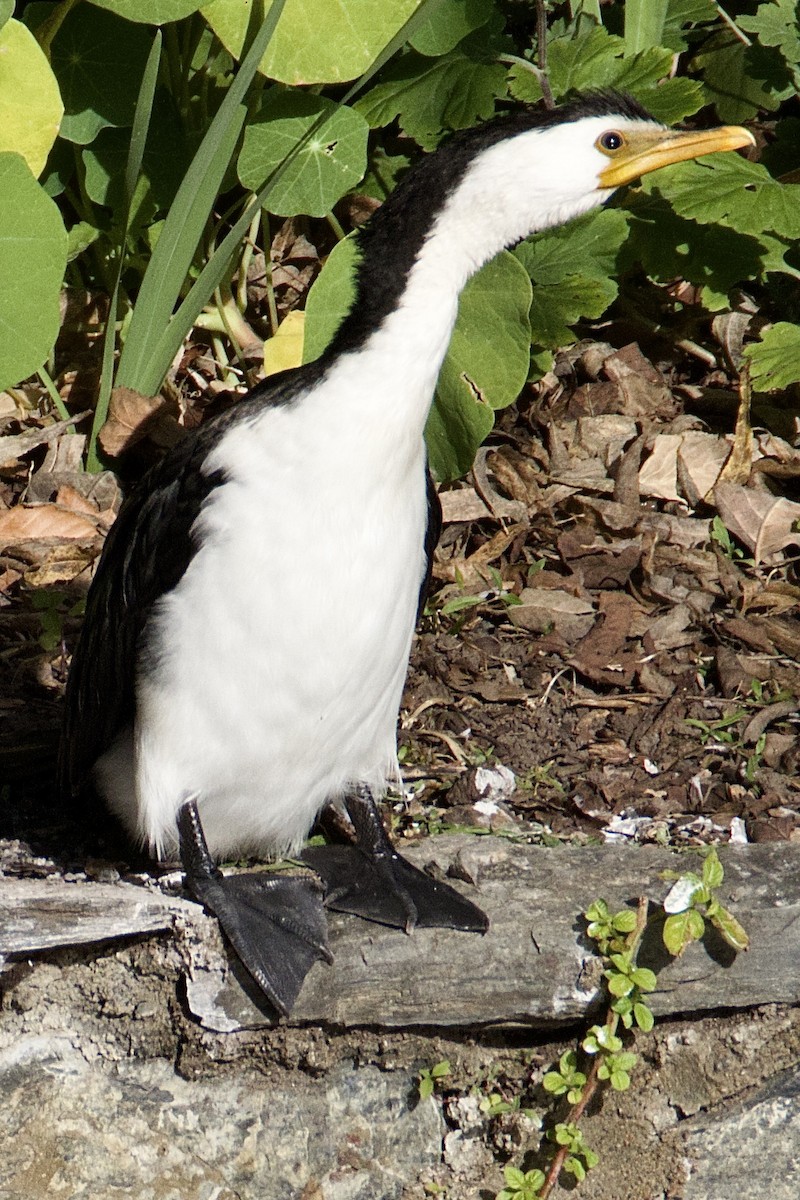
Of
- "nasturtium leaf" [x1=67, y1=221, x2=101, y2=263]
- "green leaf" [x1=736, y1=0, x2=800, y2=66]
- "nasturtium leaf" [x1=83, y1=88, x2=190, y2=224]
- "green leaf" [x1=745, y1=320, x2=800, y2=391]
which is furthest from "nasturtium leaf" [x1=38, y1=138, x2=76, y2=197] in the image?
"green leaf" [x1=745, y1=320, x2=800, y2=391]

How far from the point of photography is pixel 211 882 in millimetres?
3070

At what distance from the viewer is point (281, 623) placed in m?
2.87

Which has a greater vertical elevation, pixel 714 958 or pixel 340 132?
pixel 340 132

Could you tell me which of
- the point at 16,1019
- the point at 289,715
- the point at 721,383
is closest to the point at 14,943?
the point at 16,1019

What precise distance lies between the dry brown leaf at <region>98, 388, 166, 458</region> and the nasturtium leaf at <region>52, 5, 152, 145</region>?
0.83 metres

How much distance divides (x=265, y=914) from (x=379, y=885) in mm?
270

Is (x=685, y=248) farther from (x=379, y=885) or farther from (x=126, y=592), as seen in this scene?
(x=379, y=885)

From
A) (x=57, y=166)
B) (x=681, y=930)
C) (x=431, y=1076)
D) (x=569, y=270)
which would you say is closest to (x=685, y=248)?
(x=569, y=270)

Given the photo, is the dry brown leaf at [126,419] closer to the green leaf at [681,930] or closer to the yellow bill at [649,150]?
the yellow bill at [649,150]

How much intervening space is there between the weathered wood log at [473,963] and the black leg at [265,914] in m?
0.04

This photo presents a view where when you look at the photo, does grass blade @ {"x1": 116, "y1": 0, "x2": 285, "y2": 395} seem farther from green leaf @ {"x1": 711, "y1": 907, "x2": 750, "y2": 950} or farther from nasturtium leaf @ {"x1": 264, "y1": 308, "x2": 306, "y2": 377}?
green leaf @ {"x1": 711, "y1": 907, "x2": 750, "y2": 950}

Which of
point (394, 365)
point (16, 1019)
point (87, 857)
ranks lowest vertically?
point (87, 857)

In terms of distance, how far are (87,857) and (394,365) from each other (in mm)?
1489

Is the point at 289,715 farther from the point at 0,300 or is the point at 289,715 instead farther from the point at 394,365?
the point at 0,300
